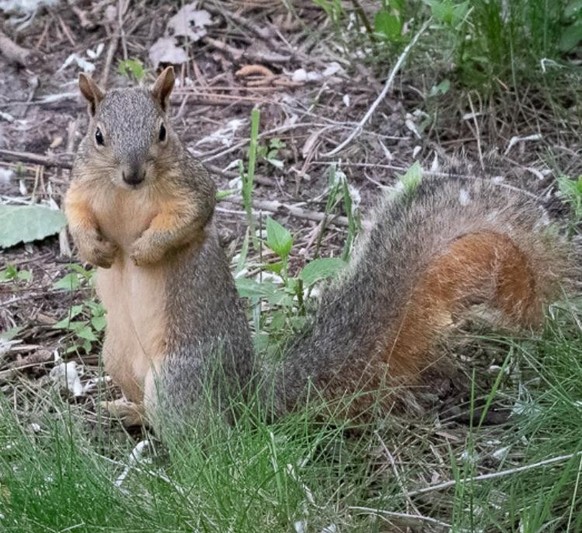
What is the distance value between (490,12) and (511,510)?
1.96 metres

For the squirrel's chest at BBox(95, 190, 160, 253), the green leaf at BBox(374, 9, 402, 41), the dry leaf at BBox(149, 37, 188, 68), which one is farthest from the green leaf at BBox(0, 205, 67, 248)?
the green leaf at BBox(374, 9, 402, 41)

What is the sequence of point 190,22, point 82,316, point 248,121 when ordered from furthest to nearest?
point 190,22 < point 248,121 < point 82,316

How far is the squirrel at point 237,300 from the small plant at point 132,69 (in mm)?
1368


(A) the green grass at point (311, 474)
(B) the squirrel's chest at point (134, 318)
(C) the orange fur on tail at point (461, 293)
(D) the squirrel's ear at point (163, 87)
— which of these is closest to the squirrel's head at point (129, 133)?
(D) the squirrel's ear at point (163, 87)

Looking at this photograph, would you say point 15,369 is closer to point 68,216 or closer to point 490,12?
point 68,216

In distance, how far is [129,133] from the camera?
95.7 inches

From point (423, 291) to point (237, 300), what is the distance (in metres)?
0.45

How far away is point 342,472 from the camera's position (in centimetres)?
231

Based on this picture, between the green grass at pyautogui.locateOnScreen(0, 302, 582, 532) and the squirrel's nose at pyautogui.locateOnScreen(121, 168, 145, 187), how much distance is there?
50cm

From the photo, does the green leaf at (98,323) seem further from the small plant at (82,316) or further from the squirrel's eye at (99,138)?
the squirrel's eye at (99,138)

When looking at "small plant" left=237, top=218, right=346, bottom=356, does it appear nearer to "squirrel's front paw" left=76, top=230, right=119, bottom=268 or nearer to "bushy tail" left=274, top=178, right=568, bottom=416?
"bushy tail" left=274, top=178, right=568, bottom=416

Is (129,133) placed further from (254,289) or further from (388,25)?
(388,25)

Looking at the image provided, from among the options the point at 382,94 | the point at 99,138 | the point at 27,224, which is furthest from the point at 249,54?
the point at 99,138

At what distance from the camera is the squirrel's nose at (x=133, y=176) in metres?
2.38
